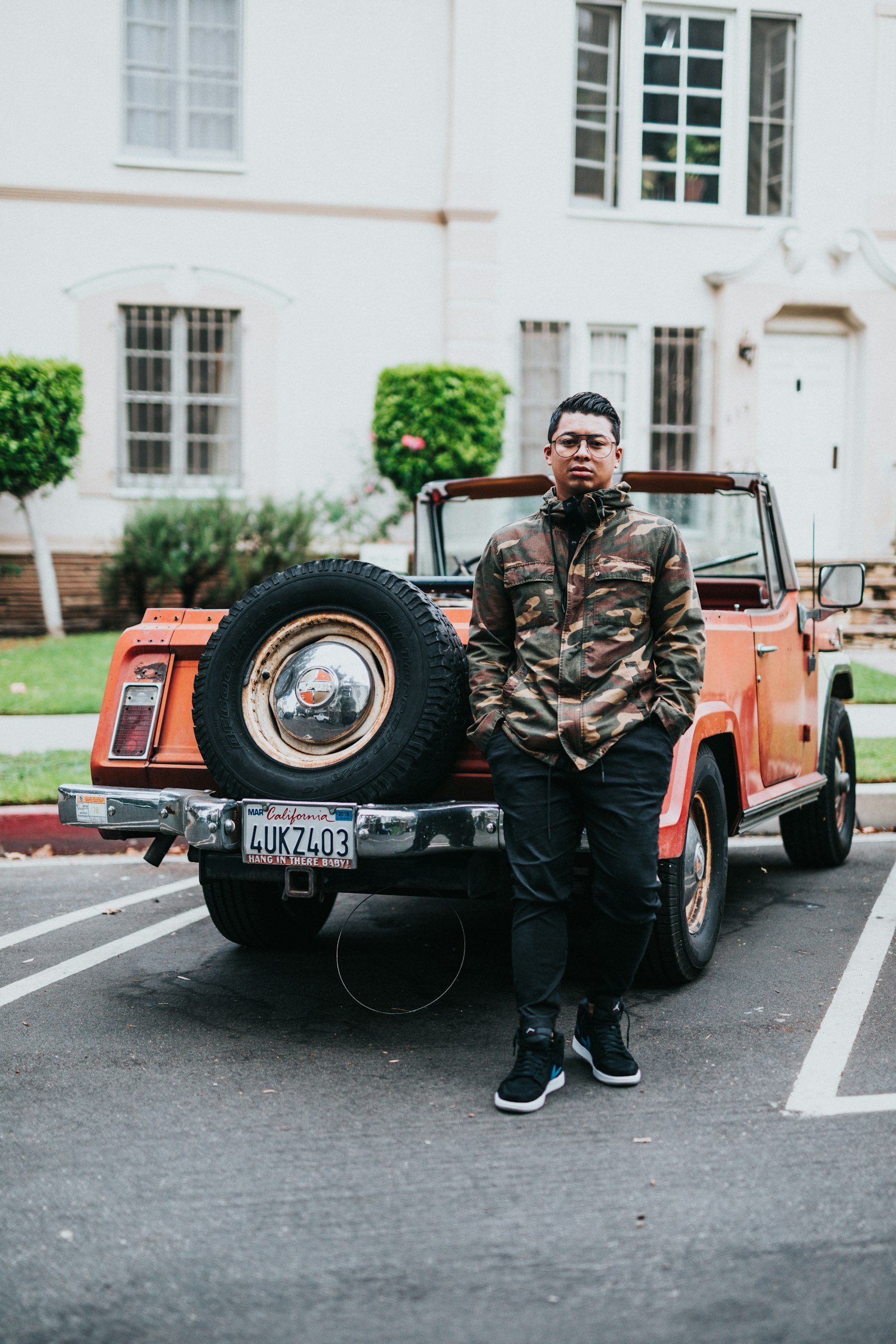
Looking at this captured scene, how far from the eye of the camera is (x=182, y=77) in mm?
15133

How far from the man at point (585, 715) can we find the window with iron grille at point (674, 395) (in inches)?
496

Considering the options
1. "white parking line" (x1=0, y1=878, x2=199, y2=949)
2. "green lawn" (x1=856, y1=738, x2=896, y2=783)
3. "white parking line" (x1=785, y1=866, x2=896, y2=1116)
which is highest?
"green lawn" (x1=856, y1=738, x2=896, y2=783)

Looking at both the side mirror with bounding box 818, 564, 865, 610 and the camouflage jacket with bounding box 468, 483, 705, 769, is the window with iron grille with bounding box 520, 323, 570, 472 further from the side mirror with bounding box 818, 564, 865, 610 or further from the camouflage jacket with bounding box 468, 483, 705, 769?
the camouflage jacket with bounding box 468, 483, 705, 769

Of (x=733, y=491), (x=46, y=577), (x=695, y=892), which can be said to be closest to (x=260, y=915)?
(x=695, y=892)

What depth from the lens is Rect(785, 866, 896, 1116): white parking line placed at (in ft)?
11.6

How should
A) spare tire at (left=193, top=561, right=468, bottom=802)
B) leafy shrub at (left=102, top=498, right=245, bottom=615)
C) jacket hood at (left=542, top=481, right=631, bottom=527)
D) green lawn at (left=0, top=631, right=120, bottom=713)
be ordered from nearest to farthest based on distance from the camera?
1. jacket hood at (left=542, top=481, right=631, bottom=527)
2. spare tire at (left=193, top=561, right=468, bottom=802)
3. green lawn at (left=0, top=631, right=120, bottom=713)
4. leafy shrub at (left=102, top=498, right=245, bottom=615)

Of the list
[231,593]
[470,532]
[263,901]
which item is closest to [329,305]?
[231,593]

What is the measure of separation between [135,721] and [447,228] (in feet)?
39.7

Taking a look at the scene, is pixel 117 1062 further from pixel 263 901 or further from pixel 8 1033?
pixel 263 901

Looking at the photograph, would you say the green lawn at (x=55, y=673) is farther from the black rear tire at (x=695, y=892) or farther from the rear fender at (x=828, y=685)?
the black rear tire at (x=695, y=892)

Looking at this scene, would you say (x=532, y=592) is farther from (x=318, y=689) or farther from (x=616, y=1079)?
(x=616, y=1079)

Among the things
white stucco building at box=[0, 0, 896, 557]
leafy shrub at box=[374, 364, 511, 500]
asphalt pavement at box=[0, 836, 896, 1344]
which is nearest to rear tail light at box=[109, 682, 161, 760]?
asphalt pavement at box=[0, 836, 896, 1344]

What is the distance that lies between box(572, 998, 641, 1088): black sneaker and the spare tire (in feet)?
2.61

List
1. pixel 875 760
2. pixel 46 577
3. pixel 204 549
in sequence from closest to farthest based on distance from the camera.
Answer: pixel 875 760
pixel 204 549
pixel 46 577
